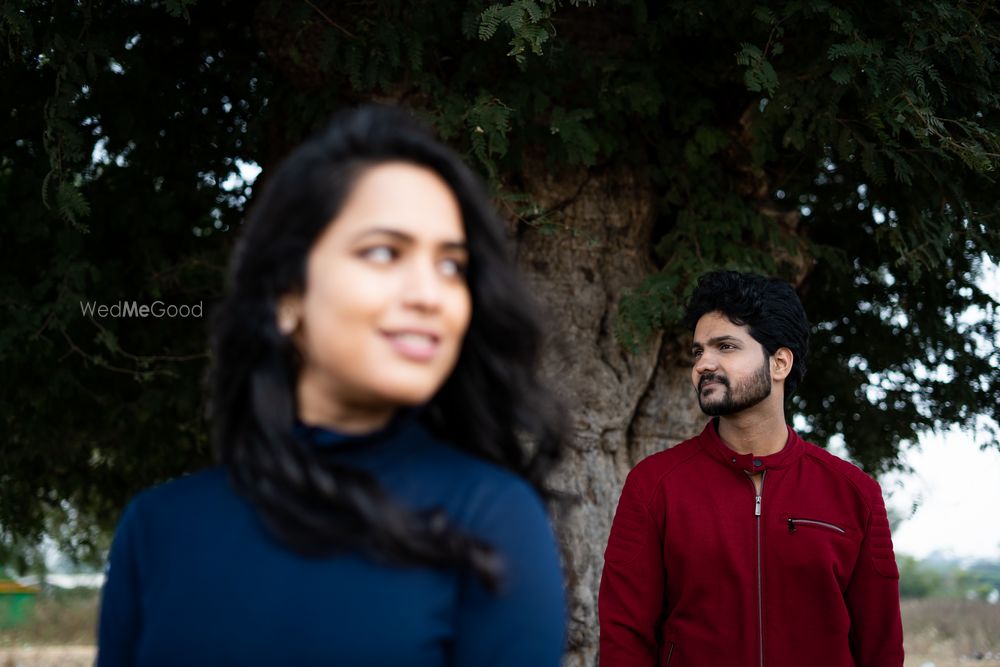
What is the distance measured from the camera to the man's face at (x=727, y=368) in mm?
3883

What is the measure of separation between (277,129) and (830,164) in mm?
3477

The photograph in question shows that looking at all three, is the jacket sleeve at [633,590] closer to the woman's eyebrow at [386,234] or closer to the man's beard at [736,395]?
the man's beard at [736,395]

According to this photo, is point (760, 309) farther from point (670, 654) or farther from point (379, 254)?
point (379, 254)

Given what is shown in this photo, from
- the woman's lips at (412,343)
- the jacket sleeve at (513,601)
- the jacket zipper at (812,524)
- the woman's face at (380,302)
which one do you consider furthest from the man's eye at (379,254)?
the jacket zipper at (812,524)

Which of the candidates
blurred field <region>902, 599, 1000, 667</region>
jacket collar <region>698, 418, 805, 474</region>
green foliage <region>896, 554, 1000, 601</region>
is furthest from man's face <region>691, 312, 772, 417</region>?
green foliage <region>896, 554, 1000, 601</region>

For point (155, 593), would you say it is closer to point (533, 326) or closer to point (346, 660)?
point (346, 660)

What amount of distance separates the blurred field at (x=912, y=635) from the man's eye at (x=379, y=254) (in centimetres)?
1032

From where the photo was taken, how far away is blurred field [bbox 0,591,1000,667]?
11.0 meters

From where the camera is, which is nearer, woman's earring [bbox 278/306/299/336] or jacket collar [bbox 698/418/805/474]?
woman's earring [bbox 278/306/299/336]

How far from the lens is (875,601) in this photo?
361 centimetres

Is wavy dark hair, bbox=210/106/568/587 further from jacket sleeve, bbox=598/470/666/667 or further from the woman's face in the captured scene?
jacket sleeve, bbox=598/470/666/667

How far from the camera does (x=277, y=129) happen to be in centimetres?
594

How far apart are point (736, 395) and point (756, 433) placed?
0.17 m

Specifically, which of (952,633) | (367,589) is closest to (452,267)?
(367,589)
